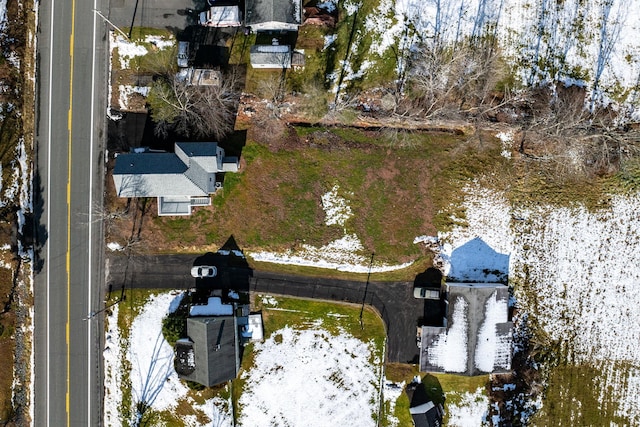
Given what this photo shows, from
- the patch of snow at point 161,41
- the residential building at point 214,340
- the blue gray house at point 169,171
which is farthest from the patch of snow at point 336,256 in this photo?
the patch of snow at point 161,41

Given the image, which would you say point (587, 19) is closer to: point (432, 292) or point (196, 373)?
point (432, 292)

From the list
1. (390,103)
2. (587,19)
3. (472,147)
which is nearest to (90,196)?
(390,103)

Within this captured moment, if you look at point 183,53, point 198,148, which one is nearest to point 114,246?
point 198,148

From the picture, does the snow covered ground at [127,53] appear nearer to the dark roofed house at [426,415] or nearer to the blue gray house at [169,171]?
the blue gray house at [169,171]

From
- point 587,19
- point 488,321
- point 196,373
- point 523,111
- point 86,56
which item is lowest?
point 196,373

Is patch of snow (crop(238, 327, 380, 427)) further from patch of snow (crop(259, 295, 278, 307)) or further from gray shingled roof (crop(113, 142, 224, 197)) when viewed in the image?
gray shingled roof (crop(113, 142, 224, 197))

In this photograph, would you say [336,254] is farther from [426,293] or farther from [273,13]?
[273,13]
